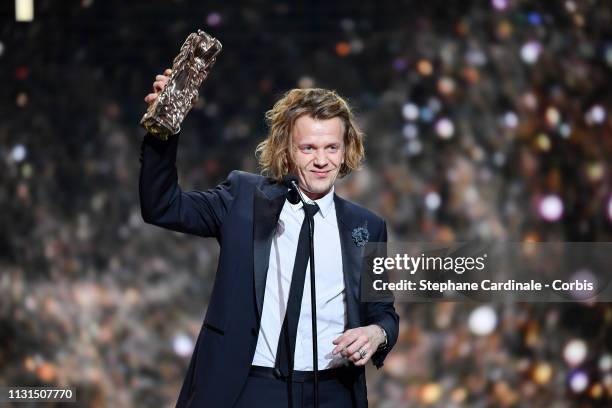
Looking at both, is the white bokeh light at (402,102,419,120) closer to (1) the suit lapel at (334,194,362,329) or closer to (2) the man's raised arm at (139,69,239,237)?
(1) the suit lapel at (334,194,362,329)

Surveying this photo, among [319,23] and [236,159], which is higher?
[319,23]

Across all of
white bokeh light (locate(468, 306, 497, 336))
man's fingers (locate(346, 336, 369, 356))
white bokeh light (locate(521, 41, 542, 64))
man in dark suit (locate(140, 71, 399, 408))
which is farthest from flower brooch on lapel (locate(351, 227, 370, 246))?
white bokeh light (locate(521, 41, 542, 64))

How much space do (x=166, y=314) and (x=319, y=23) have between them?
1343 mm

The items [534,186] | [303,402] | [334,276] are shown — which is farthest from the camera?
[534,186]

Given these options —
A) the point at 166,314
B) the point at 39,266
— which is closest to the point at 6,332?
the point at 39,266

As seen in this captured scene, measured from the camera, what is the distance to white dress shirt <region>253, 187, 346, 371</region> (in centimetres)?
159

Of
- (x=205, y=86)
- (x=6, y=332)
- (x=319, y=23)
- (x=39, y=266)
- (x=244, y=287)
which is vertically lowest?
(x=244, y=287)

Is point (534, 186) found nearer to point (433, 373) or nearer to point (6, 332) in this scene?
point (433, 373)

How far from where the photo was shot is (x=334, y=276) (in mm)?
1670

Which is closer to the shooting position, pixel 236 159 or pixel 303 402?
pixel 303 402

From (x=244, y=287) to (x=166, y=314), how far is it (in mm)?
1896

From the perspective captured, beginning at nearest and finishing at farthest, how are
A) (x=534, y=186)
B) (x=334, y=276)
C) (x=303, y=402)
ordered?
(x=303, y=402), (x=334, y=276), (x=534, y=186)

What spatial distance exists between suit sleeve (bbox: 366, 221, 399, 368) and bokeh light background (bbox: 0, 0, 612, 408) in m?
1.65

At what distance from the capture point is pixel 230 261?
63.5 inches
